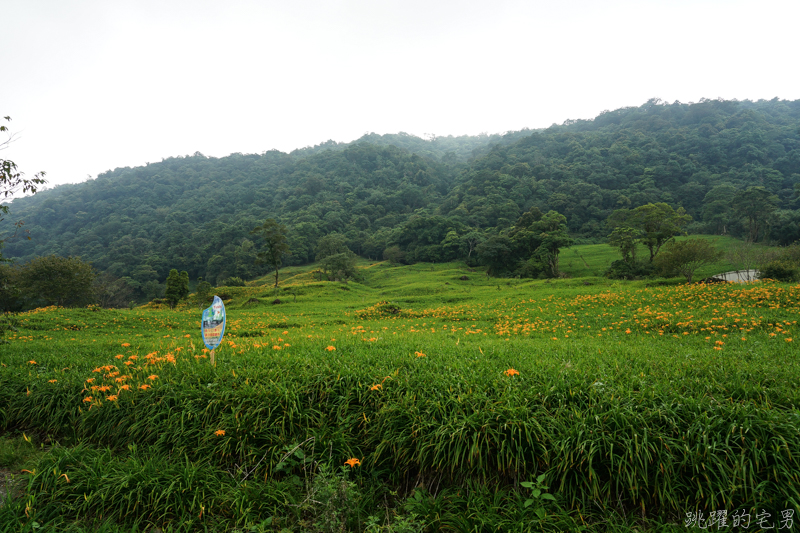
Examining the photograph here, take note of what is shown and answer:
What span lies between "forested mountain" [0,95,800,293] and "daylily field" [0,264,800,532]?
59.9 metres

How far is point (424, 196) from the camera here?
373 feet

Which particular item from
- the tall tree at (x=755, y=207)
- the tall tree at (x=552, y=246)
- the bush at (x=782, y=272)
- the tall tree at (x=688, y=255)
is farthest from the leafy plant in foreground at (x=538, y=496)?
the tall tree at (x=755, y=207)

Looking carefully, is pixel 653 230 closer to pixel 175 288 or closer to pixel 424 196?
pixel 175 288

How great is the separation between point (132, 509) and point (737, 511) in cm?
538

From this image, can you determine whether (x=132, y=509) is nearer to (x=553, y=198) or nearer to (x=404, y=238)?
(x=404, y=238)

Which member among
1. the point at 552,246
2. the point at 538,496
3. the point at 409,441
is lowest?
the point at 552,246

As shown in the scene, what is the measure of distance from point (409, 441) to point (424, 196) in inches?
4451

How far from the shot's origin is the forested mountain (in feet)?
239

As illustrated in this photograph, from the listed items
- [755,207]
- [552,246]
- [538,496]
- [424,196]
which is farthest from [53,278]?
[424,196]

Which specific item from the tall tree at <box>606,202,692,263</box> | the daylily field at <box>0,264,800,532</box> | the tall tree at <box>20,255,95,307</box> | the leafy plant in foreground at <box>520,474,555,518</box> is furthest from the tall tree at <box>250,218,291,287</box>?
the leafy plant in foreground at <box>520,474,555,518</box>

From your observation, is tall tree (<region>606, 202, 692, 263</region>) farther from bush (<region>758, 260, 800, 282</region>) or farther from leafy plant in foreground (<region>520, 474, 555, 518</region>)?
leafy plant in foreground (<region>520, 474, 555, 518</region>)

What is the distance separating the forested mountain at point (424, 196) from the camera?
239ft

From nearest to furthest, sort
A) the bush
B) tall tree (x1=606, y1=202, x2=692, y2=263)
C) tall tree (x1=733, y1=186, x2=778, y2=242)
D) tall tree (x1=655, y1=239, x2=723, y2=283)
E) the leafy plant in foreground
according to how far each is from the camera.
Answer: the leafy plant in foreground → the bush → tall tree (x1=655, y1=239, x2=723, y2=283) → tall tree (x1=606, y1=202, x2=692, y2=263) → tall tree (x1=733, y1=186, x2=778, y2=242)

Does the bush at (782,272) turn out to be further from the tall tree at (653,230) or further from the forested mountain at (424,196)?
the forested mountain at (424,196)
